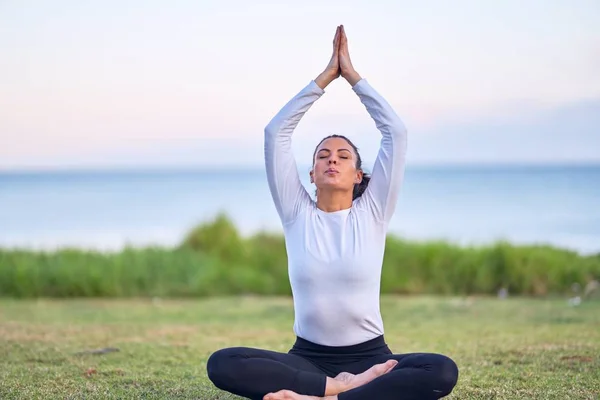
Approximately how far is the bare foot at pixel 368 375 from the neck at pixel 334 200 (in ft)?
2.52

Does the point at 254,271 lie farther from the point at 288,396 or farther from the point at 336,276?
the point at 288,396

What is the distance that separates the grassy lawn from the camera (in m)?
4.51

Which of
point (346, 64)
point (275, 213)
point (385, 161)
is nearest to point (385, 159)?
point (385, 161)

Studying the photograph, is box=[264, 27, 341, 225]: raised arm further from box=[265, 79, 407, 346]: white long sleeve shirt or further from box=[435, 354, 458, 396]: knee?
box=[435, 354, 458, 396]: knee

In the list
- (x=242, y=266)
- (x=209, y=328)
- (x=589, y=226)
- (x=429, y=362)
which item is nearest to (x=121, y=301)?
(x=242, y=266)

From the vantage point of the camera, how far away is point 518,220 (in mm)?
25234

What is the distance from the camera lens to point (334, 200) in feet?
13.0

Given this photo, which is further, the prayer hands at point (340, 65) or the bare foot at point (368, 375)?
the prayer hands at point (340, 65)

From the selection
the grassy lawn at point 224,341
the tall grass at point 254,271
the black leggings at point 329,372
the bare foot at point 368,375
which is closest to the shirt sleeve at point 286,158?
the black leggings at point 329,372

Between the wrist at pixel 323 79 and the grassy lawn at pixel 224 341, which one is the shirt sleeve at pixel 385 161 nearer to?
the wrist at pixel 323 79

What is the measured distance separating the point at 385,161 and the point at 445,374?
3.34 ft

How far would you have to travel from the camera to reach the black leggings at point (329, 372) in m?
3.55

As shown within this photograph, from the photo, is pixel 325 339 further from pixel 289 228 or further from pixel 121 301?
pixel 121 301

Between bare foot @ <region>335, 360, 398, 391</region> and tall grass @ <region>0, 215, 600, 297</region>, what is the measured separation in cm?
690
